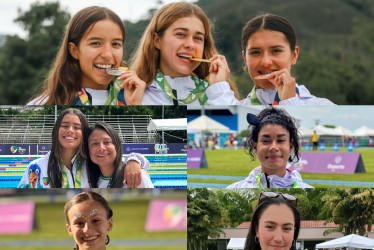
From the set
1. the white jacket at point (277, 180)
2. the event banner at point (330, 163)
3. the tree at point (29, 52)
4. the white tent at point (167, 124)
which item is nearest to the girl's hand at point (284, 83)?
the event banner at point (330, 163)

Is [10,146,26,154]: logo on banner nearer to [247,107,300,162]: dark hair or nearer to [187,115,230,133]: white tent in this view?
[187,115,230,133]: white tent

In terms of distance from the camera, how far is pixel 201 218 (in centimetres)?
536

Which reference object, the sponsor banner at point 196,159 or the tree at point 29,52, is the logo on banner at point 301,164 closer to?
the sponsor banner at point 196,159

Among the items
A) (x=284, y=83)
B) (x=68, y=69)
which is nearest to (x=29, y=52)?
(x=68, y=69)

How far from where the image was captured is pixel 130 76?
534cm

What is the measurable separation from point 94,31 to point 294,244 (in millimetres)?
2101

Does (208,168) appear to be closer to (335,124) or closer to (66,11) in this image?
(335,124)

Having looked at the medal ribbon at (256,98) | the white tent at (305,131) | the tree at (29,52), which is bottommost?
the white tent at (305,131)

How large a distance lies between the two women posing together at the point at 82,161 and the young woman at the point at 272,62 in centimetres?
88

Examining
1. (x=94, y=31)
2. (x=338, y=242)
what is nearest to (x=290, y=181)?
(x=338, y=242)

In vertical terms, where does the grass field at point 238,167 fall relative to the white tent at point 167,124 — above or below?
below

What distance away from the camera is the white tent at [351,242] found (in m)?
5.20

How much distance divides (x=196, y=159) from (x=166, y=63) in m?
0.76

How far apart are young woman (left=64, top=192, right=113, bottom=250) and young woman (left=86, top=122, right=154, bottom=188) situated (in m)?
0.12
